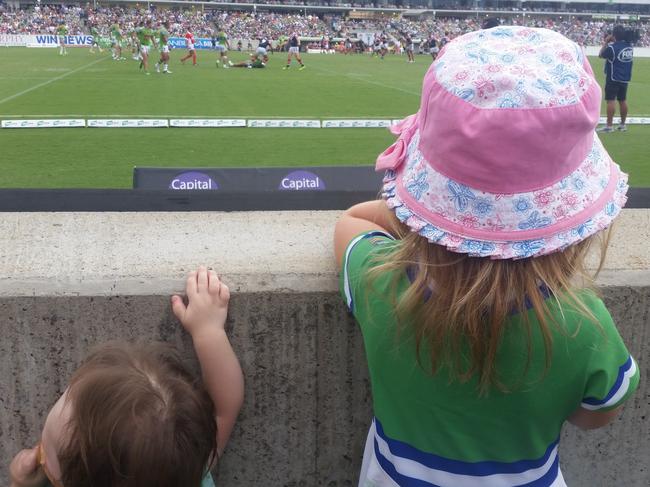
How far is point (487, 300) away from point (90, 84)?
20.4 metres

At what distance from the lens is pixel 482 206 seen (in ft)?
3.71

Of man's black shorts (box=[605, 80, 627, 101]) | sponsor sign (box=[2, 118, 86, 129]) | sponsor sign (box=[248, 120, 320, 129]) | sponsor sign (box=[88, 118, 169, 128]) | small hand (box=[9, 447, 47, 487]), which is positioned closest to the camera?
small hand (box=[9, 447, 47, 487])

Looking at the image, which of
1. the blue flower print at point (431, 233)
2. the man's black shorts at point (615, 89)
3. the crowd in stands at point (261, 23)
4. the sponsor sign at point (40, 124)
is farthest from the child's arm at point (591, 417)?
the crowd in stands at point (261, 23)

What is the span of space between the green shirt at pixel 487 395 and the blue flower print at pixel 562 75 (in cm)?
38

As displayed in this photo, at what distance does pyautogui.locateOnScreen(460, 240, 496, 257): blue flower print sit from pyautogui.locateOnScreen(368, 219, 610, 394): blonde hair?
1.2 inches

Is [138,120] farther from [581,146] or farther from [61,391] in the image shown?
[581,146]

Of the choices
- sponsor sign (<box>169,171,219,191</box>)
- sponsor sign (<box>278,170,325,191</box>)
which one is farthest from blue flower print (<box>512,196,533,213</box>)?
sponsor sign (<box>278,170,325,191</box>)

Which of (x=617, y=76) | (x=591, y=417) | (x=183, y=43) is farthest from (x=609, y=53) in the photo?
(x=183, y=43)

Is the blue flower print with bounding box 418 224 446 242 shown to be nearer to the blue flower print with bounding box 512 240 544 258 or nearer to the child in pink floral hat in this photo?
the child in pink floral hat

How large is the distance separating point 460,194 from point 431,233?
0.28ft

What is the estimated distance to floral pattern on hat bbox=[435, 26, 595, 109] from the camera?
3.50ft

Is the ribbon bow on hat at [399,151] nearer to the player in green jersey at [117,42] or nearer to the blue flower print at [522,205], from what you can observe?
the blue flower print at [522,205]

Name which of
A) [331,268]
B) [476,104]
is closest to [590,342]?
[476,104]

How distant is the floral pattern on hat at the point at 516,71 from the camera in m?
1.07
